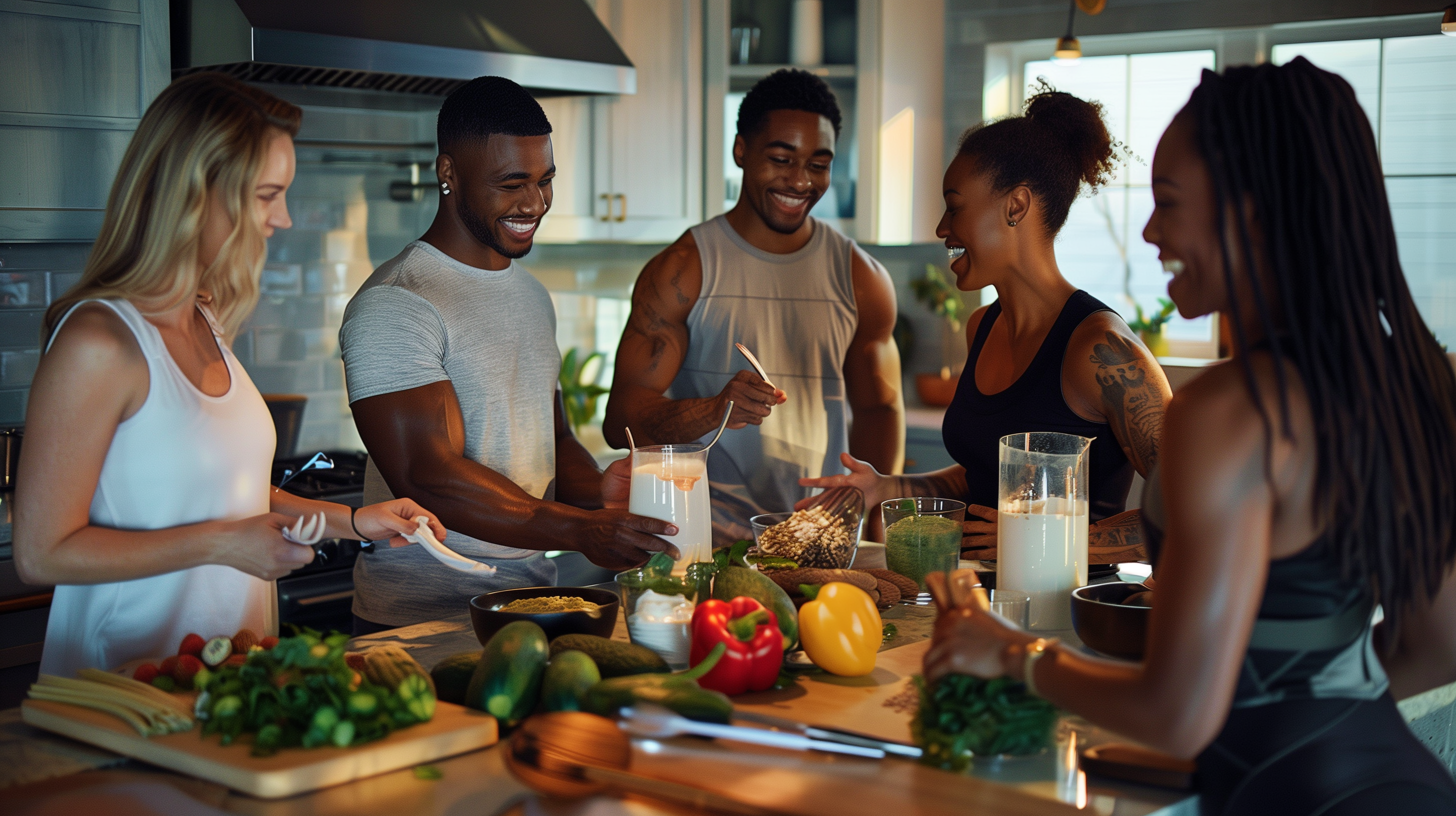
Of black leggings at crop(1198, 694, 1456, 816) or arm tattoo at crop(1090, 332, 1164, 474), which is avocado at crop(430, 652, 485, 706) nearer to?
black leggings at crop(1198, 694, 1456, 816)

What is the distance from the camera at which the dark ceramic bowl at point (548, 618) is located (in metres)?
1.48

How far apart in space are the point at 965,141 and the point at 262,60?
64.9 inches

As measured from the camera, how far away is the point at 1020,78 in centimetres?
470

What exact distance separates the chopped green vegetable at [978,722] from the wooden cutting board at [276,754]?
0.45 m

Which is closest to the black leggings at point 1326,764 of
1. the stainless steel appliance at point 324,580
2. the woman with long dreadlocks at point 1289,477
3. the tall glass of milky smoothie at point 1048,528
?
the woman with long dreadlocks at point 1289,477

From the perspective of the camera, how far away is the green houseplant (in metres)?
4.23

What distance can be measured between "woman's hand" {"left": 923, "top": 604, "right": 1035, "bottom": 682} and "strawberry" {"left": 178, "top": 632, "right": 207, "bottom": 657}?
0.83 metres

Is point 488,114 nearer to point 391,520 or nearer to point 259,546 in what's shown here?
point 391,520

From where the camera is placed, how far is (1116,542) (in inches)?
74.0

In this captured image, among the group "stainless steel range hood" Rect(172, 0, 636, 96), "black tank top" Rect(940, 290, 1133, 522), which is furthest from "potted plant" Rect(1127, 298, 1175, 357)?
"black tank top" Rect(940, 290, 1133, 522)

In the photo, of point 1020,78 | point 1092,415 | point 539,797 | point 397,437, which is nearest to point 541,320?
point 397,437

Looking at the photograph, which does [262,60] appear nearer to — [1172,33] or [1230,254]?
[1230,254]

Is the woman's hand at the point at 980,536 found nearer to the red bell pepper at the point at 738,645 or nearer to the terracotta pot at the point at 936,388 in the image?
the red bell pepper at the point at 738,645

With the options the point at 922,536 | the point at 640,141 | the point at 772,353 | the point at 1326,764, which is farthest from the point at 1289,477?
the point at 640,141
